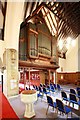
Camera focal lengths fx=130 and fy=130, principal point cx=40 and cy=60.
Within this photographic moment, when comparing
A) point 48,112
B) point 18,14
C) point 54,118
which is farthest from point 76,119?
point 18,14

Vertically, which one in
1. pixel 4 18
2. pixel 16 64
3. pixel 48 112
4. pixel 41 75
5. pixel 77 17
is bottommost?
pixel 48 112

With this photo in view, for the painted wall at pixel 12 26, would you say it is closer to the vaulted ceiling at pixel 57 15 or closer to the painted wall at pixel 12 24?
the painted wall at pixel 12 24

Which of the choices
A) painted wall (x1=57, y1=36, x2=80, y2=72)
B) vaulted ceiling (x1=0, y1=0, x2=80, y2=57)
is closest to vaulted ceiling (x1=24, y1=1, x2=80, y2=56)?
vaulted ceiling (x1=0, y1=0, x2=80, y2=57)

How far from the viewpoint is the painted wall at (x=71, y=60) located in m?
16.4

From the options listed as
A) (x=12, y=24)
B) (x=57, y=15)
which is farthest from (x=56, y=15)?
(x=12, y=24)

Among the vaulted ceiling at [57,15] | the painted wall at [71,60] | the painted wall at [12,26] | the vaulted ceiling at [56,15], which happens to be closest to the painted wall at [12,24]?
the painted wall at [12,26]

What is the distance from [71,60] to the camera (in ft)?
55.5

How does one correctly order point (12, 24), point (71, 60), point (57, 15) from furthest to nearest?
point (71, 60) → point (57, 15) → point (12, 24)

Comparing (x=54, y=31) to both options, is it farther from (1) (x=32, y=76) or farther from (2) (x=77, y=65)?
(2) (x=77, y=65)

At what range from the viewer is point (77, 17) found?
12.5 m

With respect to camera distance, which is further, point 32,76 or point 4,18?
point 32,76

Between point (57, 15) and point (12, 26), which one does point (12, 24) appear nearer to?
point (12, 26)

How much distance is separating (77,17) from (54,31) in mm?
2533

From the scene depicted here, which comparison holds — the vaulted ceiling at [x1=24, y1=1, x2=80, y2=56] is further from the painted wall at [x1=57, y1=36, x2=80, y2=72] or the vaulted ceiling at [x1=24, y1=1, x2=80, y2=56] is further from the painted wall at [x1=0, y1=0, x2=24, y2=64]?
the painted wall at [x1=57, y1=36, x2=80, y2=72]
